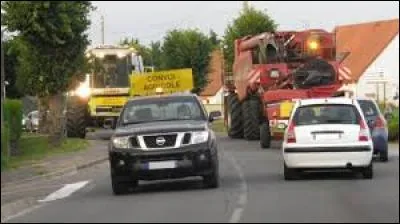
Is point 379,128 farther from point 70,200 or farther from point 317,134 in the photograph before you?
point 70,200

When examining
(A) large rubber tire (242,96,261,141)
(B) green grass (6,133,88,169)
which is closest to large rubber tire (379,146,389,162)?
(B) green grass (6,133,88,169)

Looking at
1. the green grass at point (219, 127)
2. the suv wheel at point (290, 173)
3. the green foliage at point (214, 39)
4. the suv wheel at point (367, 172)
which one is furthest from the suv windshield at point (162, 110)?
the green foliage at point (214, 39)

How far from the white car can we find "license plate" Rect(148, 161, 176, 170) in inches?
100

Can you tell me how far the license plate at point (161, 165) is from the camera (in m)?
17.1

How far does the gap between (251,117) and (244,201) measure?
19.1m

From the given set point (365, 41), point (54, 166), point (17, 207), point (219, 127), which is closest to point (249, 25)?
point (219, 127)

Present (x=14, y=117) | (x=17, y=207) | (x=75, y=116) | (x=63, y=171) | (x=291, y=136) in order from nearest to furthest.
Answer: (x=17, y=207), (x=291, y=136), (x=63, y=171), (x=14, y=117), (x=75, y=116)

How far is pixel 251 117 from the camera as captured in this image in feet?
113

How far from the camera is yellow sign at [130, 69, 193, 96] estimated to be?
1487 inches

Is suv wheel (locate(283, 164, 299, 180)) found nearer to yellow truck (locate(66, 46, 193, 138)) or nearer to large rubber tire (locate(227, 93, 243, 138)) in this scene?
large rubber tire (locate(227, 93, 243, 138))

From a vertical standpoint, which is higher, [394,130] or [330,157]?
[330,157]

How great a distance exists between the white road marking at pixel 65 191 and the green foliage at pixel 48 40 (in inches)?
297

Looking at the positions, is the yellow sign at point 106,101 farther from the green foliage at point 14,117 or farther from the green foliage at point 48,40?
the green foliage at point 14,117

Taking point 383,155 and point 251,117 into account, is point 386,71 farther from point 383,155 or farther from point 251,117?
point 383,155
